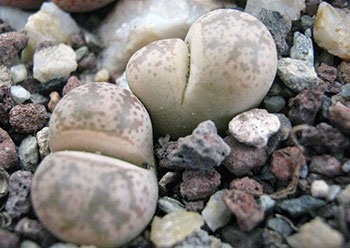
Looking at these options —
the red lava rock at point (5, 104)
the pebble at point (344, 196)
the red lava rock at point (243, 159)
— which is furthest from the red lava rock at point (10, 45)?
the pebble at point (344, 196)

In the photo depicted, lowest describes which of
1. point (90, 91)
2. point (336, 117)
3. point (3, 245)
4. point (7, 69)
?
point (3, 245)

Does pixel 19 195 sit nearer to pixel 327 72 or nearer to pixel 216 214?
pixel 216 214

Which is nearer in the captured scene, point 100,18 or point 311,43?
point 311,43

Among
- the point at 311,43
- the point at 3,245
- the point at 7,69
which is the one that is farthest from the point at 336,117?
the point at 7,69

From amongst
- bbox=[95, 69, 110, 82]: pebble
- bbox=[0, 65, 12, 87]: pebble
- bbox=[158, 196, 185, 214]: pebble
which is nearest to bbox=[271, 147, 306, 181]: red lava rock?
bbox=[158, 196, 185, 214]: pebble

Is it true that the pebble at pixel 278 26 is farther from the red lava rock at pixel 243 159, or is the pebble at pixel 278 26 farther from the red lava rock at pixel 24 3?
the red lava rock at pixel 24 3

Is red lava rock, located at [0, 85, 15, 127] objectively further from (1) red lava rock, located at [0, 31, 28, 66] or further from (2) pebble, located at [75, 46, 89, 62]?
(2) pebble, located at [75, 46, 89, 62]

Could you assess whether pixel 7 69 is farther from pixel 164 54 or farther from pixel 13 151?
pixel 164 54

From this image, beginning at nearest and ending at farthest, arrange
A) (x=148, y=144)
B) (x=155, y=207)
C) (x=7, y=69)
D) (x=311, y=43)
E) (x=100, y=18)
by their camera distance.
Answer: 1. (x=155, y=207)
2. (x=148, y=144)
3. (x=311, y=43)
4. (x=7, y=69)
5. (x=100, y=18)

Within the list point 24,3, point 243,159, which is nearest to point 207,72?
point 243,159
